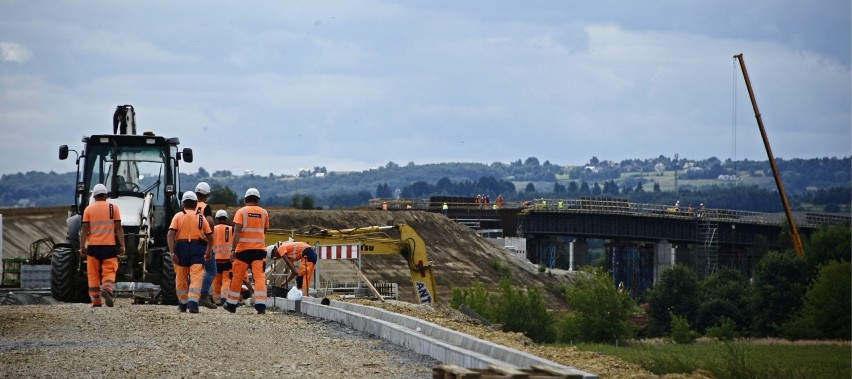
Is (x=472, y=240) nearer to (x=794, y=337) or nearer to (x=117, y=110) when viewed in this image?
(x=794, y=337)

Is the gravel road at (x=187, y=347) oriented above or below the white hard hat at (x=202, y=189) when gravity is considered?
below

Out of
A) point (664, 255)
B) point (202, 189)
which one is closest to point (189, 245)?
point (202, 189)

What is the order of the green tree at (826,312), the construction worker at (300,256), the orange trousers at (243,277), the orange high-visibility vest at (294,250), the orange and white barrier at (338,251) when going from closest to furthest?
1. the orange trousers at (243,277)
2. the construction worker at (300,256)
3. the orange high-visibility vest at (294,250)
4. the orange and white barrier at (338,251)
5. the green tree at (826,312)

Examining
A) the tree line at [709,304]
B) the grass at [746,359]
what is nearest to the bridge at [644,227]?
the tree line at [709,304]

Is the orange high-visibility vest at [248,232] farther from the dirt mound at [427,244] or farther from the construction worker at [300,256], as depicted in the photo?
the dirt mound at [427,244]

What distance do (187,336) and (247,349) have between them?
203 centimetres

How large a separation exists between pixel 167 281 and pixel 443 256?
85351 millimetres

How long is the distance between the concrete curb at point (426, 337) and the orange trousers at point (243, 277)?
3.66ft

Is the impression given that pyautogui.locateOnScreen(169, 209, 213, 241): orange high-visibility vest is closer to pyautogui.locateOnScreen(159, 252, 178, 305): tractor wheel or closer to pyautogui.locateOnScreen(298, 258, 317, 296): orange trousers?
pyautogui.locateOnScreen(159, 252, 178, 305): tractor wheel

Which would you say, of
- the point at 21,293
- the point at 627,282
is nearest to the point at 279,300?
the point at 21,293

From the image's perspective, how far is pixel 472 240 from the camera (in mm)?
122062

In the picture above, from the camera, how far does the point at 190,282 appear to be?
945 inches

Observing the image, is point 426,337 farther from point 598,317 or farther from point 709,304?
point 709,304

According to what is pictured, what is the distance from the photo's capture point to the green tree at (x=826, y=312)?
83.1 meters
